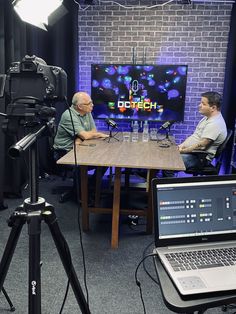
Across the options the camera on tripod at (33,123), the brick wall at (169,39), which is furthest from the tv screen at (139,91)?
the camera on tripod at (33,123)

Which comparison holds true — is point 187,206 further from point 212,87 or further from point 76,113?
point 212,87

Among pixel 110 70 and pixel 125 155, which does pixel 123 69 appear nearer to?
pixel 110 70

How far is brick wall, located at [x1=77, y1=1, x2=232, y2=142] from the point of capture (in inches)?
160

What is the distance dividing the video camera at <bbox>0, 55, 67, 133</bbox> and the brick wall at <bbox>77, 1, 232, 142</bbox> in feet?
11.0

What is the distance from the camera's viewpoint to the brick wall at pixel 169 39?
4.07 meters

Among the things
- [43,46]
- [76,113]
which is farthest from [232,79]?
[43,46]

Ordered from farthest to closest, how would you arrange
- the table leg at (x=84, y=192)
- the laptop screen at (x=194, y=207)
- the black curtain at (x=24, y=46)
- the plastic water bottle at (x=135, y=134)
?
the plastic water bottle at (x=135, y=134) → the black curtain at (x=24, y=46) → the table leg at (x=84, y=192) → the laptop screen at (x=194, y=207)

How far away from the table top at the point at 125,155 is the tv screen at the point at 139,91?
966 mm

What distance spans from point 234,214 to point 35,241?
0.73 meters

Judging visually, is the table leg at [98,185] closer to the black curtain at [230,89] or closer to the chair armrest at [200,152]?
the chair armrest at [200,152]

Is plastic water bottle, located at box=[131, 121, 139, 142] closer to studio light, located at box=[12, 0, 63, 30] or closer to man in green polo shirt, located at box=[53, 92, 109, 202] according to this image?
man in green polo shirt, located at box=[53, 92, 109, 202]

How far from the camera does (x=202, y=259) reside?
1.05 m

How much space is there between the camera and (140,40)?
4.23 m

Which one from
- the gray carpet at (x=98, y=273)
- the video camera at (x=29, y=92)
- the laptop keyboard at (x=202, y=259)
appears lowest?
the gray carpet at (x=98, y=273)
